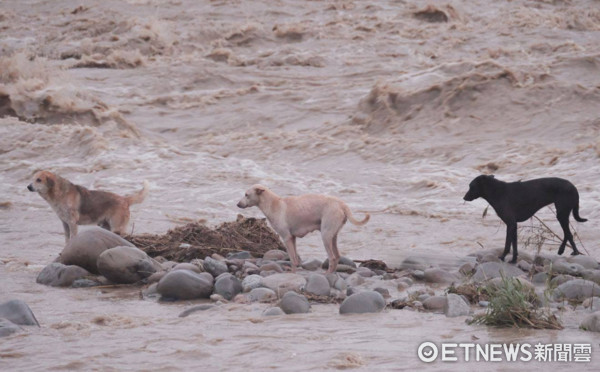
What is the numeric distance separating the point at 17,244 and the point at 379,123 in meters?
10.5

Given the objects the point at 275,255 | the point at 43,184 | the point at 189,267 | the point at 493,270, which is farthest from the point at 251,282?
the point at 43,184

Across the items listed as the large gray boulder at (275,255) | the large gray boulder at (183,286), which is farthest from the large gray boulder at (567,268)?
the large gray boulder at (183,286)

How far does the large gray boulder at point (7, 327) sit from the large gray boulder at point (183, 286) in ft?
5.39

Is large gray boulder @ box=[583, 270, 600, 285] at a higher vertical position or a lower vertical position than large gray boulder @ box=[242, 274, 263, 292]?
higher

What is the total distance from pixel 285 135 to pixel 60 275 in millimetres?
11892

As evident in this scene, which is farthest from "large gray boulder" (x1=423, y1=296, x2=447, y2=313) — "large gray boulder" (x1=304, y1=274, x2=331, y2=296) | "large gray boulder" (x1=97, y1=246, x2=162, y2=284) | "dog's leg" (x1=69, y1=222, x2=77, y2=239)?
"dog's leg" (x1=69, y1=222, x2=77, y2=239)

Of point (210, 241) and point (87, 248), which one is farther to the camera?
point (210, 241)

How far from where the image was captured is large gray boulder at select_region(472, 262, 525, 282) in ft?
27.1

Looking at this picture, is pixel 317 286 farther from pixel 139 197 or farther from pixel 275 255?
pixel 139 197

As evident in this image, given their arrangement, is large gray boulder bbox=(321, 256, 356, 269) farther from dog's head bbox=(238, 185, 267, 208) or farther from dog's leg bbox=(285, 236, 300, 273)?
dog's head bbox=(238, 185, 267, 208)

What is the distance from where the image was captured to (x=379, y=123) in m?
20.0

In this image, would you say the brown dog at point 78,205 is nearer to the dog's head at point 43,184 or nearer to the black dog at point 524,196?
the dog's head at point 43,184

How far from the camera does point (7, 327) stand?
6.38 metres

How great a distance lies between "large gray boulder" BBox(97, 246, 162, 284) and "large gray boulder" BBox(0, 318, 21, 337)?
2035 mm
